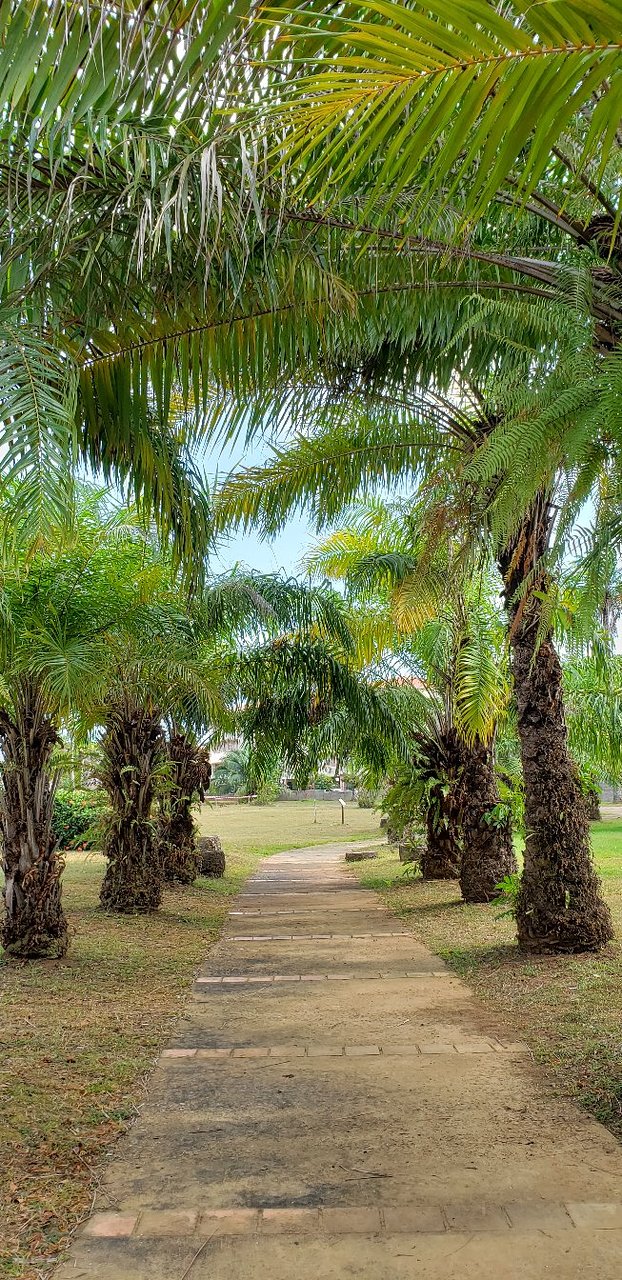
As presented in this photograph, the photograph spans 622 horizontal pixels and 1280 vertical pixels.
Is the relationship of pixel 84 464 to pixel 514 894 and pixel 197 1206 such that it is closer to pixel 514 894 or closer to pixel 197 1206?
pixel 197 1206

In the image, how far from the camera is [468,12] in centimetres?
157

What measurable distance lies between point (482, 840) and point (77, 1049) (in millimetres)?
6932

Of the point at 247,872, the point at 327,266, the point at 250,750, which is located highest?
the point at 327,266

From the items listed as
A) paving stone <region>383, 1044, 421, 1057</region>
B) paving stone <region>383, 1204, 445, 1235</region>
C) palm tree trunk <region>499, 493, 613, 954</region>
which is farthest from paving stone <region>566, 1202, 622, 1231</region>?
palm tree trunk <region>499, 493, 613, 954</region>

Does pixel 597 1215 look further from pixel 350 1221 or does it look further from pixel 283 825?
pixel 283 825

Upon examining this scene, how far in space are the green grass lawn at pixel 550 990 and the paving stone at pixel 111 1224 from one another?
2.03 meters

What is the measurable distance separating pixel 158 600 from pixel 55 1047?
4881 mm

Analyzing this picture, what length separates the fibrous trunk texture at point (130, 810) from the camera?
12.0 meters

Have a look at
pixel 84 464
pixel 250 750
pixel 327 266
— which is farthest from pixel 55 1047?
pixel 250 750

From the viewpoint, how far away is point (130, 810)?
12.2 m

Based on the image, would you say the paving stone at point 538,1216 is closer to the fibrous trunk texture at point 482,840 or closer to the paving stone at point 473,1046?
the paving stone at point 473,1046

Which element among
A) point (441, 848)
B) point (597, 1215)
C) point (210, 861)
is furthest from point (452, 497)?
point (210, 861)

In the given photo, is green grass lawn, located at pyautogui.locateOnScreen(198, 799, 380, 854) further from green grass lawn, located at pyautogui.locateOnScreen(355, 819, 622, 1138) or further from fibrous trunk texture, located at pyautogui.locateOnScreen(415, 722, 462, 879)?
green grass lawn, located at pyautogui.locateOnScreen(355, 819, 622, 1138)

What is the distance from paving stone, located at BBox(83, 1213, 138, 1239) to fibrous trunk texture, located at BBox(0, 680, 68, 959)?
559cm
